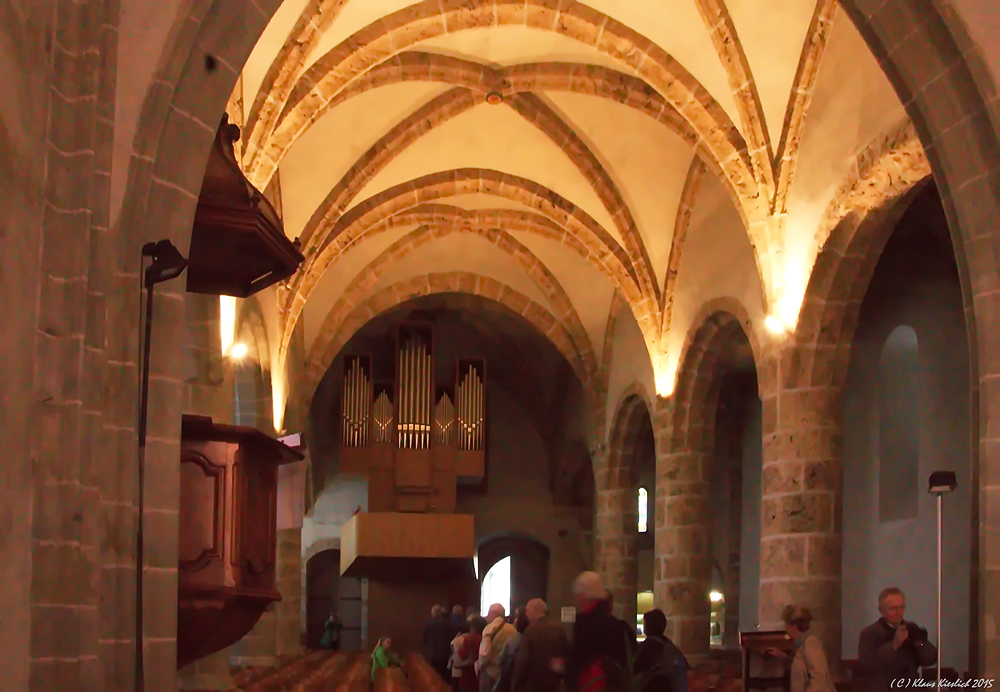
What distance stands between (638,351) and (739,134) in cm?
548

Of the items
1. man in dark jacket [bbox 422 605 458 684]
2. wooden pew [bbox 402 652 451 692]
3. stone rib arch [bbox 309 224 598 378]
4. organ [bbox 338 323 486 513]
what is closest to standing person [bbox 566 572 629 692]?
wooden pew [bbox 402 652 451 692]

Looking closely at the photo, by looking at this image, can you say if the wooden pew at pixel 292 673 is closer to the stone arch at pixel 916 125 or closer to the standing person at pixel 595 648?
the stone arch at pixel 916 125

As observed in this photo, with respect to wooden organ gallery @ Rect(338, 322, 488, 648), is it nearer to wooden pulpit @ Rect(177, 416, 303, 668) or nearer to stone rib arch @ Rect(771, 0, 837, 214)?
stone rib arch @ Rect(771, 0, 837, 214)

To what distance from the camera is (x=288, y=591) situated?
53.5 feet

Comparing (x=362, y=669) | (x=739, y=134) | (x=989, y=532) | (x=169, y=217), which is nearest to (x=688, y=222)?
(x=739, y=134)

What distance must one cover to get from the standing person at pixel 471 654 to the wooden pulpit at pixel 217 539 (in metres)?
3.03

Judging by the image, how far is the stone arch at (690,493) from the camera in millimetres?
13781

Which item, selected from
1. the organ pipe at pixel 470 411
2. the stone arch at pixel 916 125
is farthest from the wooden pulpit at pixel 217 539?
the organ pipe at pixel 470 411

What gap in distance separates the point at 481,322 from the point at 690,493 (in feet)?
26.6

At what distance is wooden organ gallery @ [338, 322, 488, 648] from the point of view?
18.9 metres

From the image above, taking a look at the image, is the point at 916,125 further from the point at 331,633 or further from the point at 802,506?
the point at 331,633

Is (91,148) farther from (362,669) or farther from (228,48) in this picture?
(362,669)

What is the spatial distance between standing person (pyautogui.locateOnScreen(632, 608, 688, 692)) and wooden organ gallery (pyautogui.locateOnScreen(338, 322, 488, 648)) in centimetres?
1237

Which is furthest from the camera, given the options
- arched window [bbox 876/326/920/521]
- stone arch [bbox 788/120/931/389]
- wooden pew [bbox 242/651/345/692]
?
arched window [bbox 876/326/920/521]
